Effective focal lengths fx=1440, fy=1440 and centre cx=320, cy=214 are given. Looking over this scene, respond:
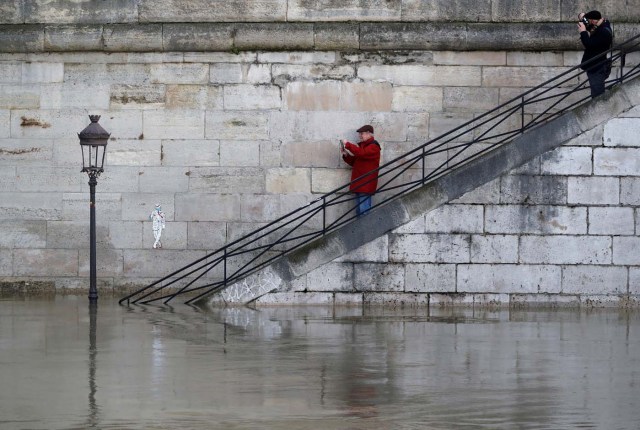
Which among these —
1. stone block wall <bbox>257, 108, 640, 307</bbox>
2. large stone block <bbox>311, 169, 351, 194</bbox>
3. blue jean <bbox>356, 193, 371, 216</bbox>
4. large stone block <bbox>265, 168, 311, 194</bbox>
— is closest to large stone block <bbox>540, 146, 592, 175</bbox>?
stone block wall <bbox>257, 108, 640, 307</bbox>

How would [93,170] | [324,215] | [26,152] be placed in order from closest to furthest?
1. [93,170]
2. [324,215]
3. [26,152]

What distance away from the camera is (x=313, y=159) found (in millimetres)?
19516

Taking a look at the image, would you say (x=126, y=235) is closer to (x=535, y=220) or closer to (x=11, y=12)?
(x=11, y=12)

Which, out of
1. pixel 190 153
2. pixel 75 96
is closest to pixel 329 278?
pixel 190 153

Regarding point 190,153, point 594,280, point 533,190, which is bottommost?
point 594,280

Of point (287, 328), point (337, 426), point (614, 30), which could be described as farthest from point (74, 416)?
point (614, 30)

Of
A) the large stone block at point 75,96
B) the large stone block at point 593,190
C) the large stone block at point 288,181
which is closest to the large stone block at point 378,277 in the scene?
the large stone block at point 288,181

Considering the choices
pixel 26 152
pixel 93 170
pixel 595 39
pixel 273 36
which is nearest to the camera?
pixel 93 170

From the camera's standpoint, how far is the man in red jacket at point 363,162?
62.2ft

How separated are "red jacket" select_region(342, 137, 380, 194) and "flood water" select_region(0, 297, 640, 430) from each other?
7.08ft

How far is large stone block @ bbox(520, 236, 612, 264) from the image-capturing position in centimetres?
1791

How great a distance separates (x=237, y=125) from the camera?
1956cm

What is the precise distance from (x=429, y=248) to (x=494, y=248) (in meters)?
0.81

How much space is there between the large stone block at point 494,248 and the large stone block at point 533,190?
47 centimetres
